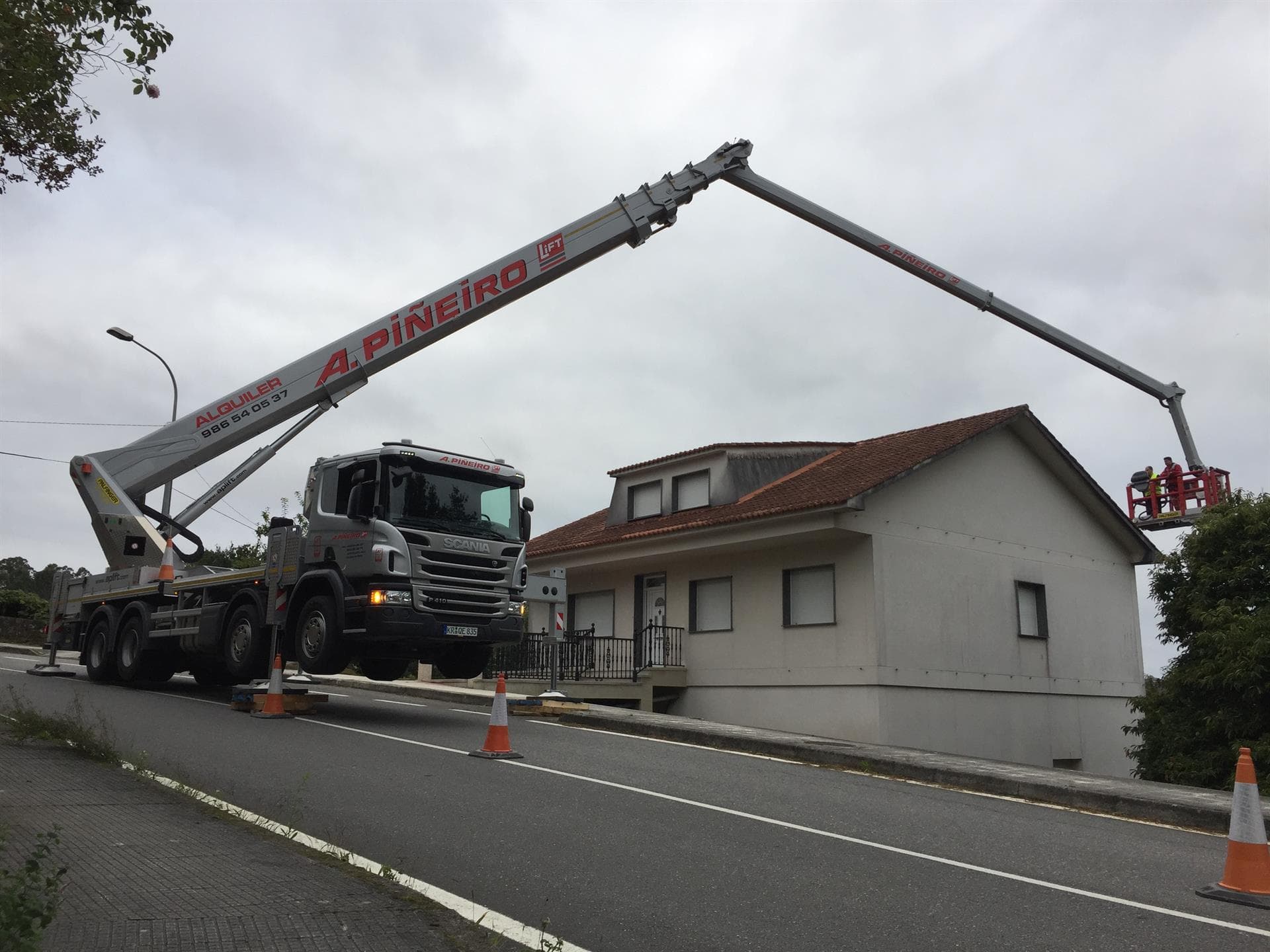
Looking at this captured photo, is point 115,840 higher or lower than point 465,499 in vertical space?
lower

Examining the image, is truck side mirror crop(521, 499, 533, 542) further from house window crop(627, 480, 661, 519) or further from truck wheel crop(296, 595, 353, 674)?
house window crop(627, 480, 661, 519)

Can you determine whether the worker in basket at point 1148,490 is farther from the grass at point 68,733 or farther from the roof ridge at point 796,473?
the grass at point 68,733

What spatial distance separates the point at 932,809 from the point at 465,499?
7279 mm

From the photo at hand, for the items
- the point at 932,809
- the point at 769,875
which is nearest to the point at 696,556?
the point at 932,809

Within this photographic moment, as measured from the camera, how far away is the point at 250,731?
12.1m

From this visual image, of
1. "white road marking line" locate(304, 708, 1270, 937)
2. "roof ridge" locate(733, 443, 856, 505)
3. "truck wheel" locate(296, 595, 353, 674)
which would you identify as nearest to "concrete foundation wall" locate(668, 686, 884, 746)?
"roof ridge" locate(733, 443, 856, 505)

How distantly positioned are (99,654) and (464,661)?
8.10 metres

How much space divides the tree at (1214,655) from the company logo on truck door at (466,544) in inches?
423

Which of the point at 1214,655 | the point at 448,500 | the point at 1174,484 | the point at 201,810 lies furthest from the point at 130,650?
the point at 1174,484

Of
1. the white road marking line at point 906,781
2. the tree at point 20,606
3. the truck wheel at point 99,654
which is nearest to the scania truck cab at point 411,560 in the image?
the white road marking line at point 906,781

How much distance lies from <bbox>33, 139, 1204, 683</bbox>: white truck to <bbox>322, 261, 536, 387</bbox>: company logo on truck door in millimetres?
22

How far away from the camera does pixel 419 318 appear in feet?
52.2

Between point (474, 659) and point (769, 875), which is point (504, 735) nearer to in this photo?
point (474, 659)

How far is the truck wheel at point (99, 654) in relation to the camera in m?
18.0
